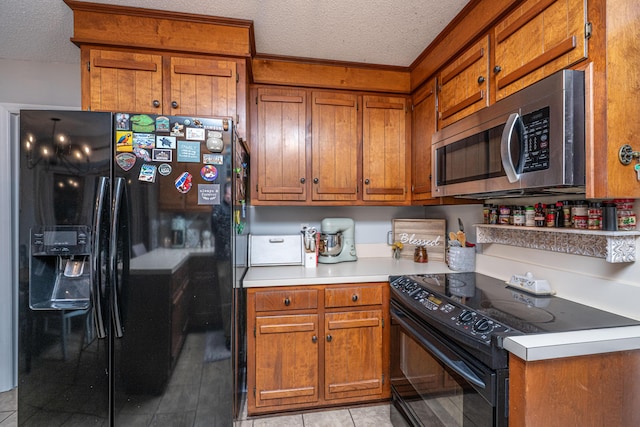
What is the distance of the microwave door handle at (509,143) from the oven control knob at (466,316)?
1.87 ft

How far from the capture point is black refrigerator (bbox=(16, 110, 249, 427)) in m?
1.24

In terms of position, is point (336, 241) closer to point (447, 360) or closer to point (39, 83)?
point (447, 360)

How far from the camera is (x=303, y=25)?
1649mm

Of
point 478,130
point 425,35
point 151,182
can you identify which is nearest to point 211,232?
point 151,182

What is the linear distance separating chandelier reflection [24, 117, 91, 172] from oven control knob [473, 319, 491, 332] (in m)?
1.75

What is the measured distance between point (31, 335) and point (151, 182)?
33.6 inches

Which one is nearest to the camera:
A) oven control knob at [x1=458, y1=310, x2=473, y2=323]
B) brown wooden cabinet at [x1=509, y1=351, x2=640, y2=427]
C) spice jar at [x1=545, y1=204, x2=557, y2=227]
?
brown wooden cabinet at [x1=509, y1=351, x2=640, y2=427]

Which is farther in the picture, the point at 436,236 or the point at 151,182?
the point at 436,236

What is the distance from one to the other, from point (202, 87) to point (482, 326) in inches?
73.1

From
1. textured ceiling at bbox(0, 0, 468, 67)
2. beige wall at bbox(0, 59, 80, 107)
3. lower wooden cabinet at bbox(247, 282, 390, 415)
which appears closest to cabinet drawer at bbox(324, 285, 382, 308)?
lower wooden cabinet at bbox(247, 282, 390, 415)

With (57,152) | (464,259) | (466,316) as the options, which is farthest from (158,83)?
(464,259)

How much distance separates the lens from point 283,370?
68.1 inches

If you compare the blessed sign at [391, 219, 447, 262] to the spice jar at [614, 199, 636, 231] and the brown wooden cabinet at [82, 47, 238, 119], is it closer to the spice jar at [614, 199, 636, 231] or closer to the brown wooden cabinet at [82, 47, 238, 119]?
the spice jar at [614, 199, 636, 231]

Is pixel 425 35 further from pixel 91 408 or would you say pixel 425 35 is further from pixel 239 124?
pixel 91 408
